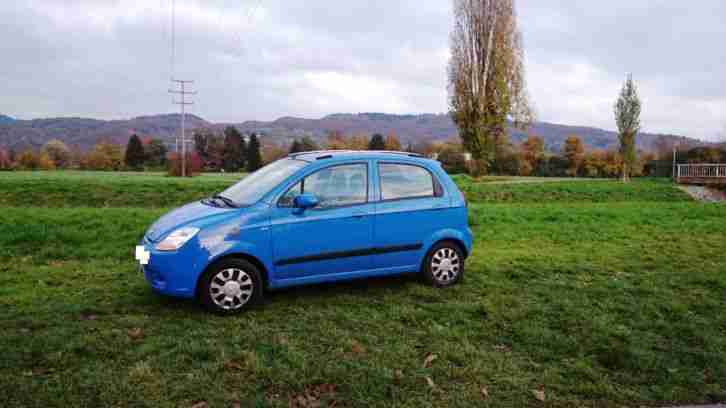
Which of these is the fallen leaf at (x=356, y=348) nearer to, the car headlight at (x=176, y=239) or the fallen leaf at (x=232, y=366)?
the fallen leaf at (x=232, y=366)

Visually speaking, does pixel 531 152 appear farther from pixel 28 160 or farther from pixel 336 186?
pixel 336 186

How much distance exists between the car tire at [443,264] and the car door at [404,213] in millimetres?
177

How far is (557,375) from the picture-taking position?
4.23m

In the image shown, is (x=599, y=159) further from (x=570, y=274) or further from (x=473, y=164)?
(x=570, y=274)

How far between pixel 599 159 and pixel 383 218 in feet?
174

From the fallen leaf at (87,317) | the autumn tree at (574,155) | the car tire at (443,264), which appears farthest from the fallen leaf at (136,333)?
the autumn tree at (574,155)

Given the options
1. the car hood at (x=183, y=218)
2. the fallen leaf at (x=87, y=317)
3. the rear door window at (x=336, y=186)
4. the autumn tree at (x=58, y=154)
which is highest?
the autumn tree at (x=58, y=154)

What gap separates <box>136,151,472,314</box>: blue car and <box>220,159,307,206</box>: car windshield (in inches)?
0.9

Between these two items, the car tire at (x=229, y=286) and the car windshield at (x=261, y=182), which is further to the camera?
the car windshield at (x=261, y=182)

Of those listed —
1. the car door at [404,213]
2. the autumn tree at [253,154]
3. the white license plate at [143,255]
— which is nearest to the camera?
the white license plate at [143,255]

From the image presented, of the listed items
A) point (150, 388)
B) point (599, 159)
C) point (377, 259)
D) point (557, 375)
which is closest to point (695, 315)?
point (557, 375)

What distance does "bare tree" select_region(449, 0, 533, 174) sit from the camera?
115 feet

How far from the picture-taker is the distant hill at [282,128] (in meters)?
101

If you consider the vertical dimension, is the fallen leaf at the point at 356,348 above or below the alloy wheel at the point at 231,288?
below
